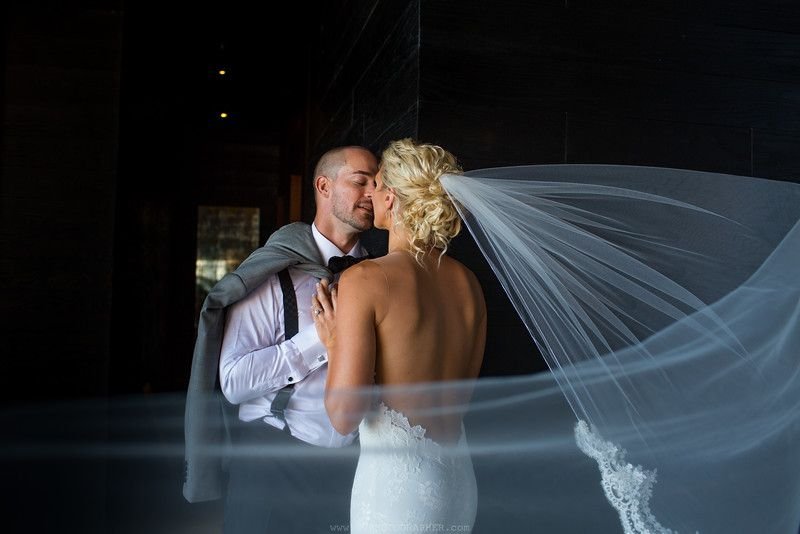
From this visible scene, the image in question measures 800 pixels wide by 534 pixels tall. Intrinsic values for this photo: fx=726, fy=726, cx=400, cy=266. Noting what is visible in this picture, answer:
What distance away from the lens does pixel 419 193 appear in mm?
1449

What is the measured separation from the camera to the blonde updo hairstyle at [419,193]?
1449 mm

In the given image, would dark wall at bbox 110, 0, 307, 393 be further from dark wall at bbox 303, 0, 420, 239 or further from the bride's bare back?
the bride's bare back

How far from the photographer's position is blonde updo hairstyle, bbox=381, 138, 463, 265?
1.45 metres

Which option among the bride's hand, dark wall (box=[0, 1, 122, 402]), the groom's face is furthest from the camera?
dark wall (box=[0, 1, 122, 402])

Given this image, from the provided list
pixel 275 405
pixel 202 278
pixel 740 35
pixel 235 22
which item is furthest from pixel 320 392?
pixel 202 278

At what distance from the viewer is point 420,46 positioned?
2.01 metres

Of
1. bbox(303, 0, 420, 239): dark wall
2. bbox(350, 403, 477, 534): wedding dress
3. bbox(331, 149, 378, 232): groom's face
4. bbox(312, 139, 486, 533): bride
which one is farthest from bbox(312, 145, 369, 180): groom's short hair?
bbox(350, 403, 477, 534): wedding dress

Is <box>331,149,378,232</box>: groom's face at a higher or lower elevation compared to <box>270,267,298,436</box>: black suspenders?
higher

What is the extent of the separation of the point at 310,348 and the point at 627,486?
0.73 m

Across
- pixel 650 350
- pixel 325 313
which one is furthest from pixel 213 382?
pixel 650 350

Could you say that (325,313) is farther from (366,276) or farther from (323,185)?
(323,185)

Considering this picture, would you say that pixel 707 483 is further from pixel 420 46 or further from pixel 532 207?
pixel 420 46

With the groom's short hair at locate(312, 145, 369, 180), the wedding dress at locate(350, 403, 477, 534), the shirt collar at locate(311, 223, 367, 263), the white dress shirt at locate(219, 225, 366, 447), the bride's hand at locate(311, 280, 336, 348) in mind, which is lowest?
the wedding dress at locate(350, 403, 477, 534)

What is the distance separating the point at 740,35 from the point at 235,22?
3.51 metres
